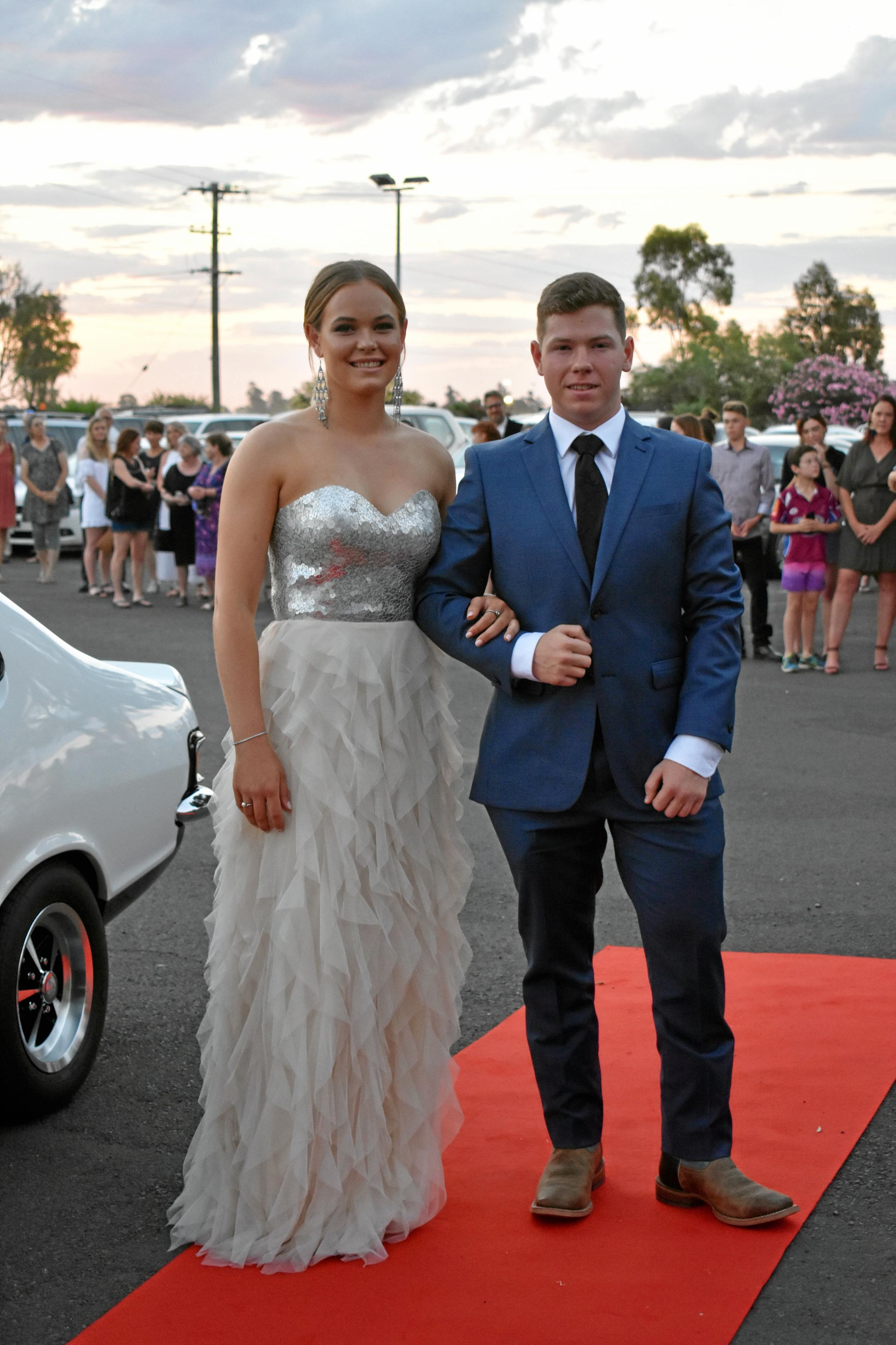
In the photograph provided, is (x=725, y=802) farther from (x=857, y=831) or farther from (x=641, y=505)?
(x=641, y=505)

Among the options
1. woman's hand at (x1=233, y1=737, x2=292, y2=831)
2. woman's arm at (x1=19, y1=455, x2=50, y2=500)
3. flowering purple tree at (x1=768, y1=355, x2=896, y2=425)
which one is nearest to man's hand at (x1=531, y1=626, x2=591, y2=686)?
woman's hand at (x1=233, y1=737, x2=292, y2=831)

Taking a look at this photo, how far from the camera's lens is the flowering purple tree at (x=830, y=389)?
4194cm

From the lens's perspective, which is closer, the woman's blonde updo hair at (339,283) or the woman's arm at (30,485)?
the woman's blonde updo hair at (339,283)

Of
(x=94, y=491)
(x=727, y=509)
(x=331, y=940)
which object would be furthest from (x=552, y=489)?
(x=94, y=491)

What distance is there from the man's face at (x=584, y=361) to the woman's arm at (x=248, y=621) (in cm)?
67

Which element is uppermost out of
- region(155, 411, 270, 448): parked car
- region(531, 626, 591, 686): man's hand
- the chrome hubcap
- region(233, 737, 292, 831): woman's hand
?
region(155, 411, 270, 448): parked car

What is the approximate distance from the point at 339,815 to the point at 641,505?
976 millimetres

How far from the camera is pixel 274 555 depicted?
338 centimetres

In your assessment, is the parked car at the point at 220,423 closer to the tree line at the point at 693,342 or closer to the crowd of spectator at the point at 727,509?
the crowd of spectator at the point at 727,509

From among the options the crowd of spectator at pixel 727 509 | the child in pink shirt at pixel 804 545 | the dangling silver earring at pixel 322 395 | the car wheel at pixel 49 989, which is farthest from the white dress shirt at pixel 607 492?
the child in pink shirt at pixel 804 545

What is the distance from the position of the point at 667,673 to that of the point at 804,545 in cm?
882

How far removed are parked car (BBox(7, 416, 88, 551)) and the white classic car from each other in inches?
720

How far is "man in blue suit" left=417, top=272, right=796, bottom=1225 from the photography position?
3.19 m

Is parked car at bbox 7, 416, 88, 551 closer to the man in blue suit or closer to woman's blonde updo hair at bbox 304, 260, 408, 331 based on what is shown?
woman's blonde updo hair at bbox 304, 260, 408, 331
